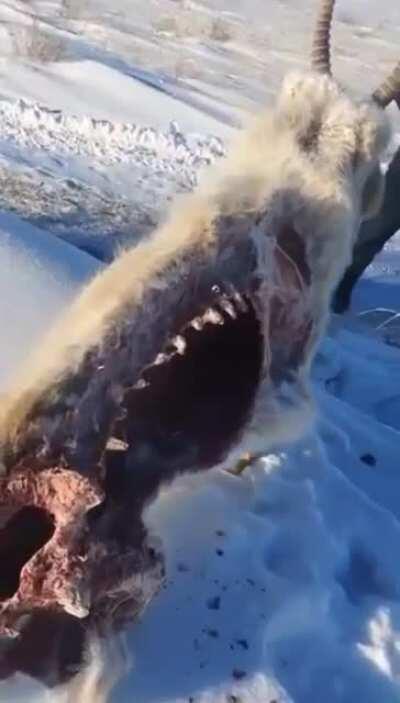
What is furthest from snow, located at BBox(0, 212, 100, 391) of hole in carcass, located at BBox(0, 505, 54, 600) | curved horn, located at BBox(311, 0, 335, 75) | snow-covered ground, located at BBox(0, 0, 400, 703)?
curved horn, located at BBox(311, 0, 335, 75)

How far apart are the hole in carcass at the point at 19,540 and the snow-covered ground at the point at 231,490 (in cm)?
25

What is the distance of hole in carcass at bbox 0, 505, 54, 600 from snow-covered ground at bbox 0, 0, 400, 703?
254mm

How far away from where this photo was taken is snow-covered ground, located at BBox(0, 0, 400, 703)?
306 centimetres

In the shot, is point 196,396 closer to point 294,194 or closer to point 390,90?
point 294,194

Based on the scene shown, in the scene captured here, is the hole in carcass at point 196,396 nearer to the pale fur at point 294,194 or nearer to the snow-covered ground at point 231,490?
the pale fur at point 294,194

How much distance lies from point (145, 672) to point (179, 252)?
0.87m

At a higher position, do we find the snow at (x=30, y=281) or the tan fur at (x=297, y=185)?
the tan fur at (x=297, y=185)

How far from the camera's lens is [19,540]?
260 centimetres

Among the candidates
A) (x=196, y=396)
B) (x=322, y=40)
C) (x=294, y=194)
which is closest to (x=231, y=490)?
(x=196, y=396)

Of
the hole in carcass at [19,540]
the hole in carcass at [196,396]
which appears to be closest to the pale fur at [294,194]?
the hole in carcass at [196,396]

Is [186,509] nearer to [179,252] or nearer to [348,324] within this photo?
[179,252]

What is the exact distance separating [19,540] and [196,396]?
602 millimetres

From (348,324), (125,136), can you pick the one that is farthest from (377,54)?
(348,324)

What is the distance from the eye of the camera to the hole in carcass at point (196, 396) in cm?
287
